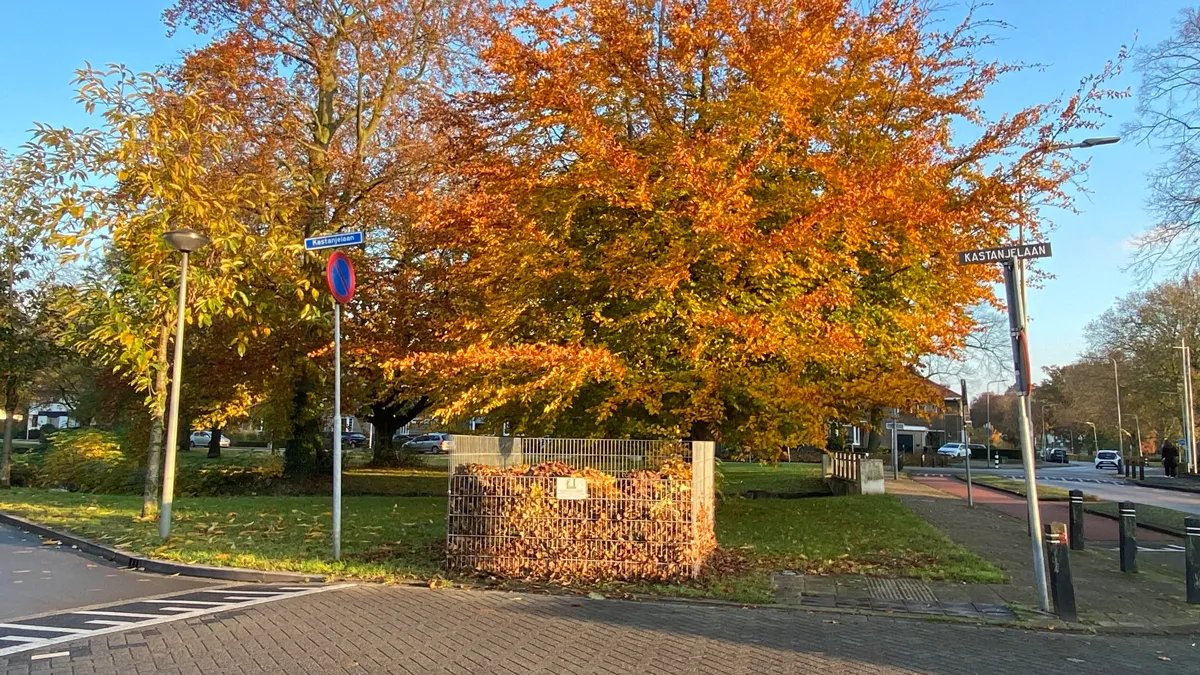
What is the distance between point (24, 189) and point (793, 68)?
1289cm

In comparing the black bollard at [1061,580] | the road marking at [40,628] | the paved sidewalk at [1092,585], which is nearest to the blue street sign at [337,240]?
the road marking at [40,628]

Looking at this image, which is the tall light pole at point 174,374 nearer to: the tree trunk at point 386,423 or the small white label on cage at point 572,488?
the small white label on cage at point 572,488

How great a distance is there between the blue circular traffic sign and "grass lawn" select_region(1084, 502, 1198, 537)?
15.1m

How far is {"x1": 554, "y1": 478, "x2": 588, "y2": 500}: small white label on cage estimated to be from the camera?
29.3 ft

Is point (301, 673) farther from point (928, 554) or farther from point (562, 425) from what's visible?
point (928, 554)

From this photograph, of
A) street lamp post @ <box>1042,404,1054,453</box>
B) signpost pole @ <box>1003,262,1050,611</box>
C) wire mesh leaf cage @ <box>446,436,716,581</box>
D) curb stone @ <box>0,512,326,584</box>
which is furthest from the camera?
street lamp post @ <box>1042,404,1054,453</box>

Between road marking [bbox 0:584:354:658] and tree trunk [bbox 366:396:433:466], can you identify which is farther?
tree trunk [bbox 366:396:433:466]

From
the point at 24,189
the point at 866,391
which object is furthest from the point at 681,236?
the point at 24,189

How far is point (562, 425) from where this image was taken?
12586 millimetres

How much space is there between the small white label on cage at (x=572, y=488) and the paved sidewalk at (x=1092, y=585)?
4089 millimetres

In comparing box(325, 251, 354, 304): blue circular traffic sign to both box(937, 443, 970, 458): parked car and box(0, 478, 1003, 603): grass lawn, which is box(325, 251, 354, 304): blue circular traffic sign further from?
box(937, 443, 970, 458): parked car

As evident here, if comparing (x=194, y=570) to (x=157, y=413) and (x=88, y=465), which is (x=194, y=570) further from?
(x=88, y=465)

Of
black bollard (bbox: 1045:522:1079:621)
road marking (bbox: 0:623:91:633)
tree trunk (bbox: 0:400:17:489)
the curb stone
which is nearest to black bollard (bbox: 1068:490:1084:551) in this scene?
black bollard (bbox: 1045:522:1079:621)

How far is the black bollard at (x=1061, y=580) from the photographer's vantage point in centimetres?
781
